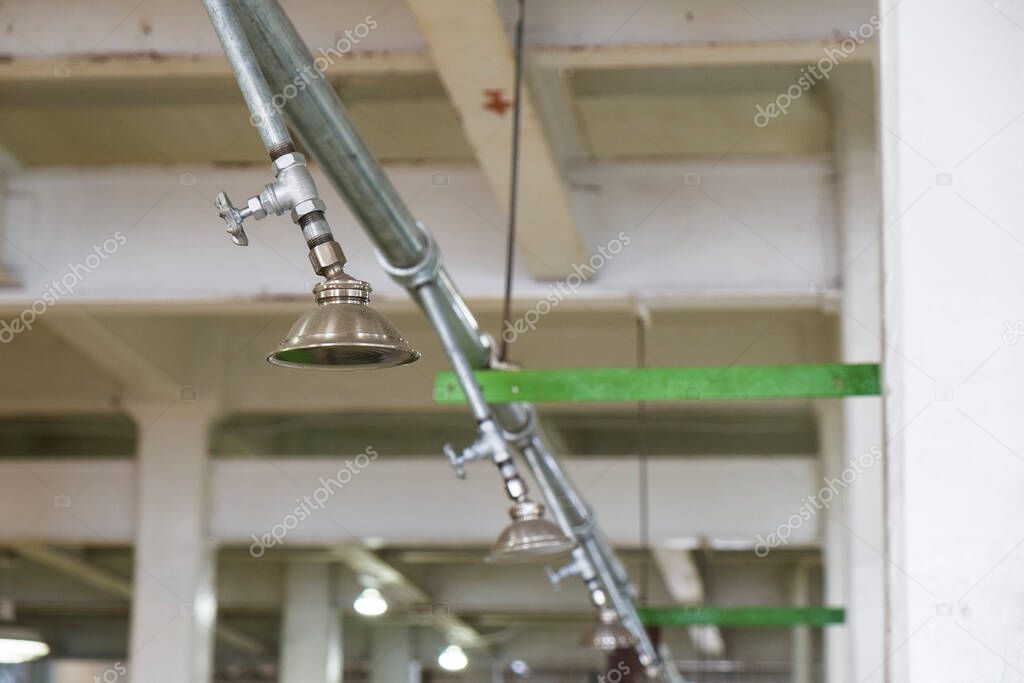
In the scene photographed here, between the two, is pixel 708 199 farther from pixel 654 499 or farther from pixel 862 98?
pixel 654 499

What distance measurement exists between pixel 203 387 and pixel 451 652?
900cm

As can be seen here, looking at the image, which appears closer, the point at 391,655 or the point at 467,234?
the point at 467,234

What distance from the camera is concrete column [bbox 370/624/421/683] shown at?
21156 millimetres

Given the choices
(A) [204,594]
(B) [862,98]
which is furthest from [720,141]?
(A) [204,594]

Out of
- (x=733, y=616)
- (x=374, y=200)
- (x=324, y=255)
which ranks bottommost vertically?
(x=324, y=255)

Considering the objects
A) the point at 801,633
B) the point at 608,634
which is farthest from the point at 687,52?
the point at 801,633

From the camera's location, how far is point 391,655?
21.3 m

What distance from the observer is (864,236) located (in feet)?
25.3

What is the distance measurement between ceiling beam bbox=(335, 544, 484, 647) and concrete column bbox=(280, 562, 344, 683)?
44 cm

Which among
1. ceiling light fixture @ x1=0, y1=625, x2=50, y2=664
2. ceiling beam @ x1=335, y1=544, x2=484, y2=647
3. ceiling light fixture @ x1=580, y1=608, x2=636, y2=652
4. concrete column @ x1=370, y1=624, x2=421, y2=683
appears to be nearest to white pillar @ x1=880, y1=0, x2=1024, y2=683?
ceiling light fixture @ x1=580, y1=608, x2=636, y2=652

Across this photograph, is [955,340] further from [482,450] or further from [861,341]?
[861,341]

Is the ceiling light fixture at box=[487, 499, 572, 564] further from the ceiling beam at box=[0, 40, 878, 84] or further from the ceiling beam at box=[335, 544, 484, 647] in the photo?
the ceiling beam at box=[335, 544, 484, 647]

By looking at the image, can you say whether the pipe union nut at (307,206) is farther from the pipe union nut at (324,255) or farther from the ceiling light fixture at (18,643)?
the ceiling light fixture at (18,643)

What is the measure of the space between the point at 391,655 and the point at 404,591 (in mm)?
4727
